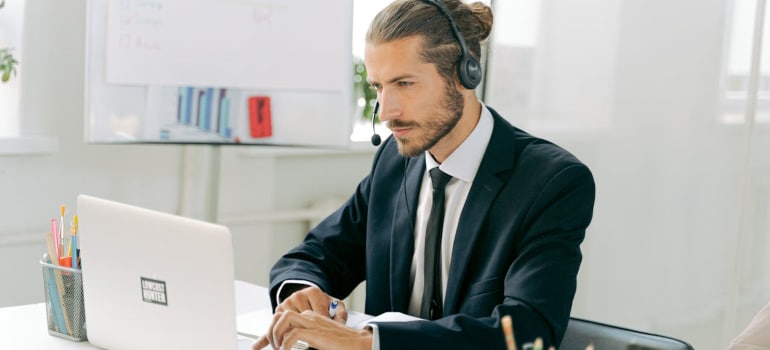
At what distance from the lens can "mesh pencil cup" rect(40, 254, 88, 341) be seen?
1.62 metres

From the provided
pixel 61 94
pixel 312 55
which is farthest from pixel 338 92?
pixel 61 94

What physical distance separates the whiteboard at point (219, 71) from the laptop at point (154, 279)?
1195 mm

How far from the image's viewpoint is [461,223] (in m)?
1.77

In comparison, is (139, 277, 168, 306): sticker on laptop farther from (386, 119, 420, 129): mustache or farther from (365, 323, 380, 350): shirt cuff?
(386, 119, 420, 129): mustache

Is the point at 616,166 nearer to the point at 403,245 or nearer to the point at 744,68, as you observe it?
the point at 744,68

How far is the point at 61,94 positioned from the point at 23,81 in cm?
12

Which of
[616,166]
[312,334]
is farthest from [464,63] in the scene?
[616,166]

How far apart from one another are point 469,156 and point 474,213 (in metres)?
0.12

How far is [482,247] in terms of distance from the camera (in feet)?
5.76

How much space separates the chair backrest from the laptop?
1.70 ft

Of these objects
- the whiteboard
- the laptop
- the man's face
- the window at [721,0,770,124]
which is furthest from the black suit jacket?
the window at [721,0,770,124]

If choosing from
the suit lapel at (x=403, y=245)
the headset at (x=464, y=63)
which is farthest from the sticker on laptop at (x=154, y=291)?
the headset at (x=464, y=63)

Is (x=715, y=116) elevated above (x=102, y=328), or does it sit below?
above

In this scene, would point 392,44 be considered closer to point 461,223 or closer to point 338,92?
point 461,223
